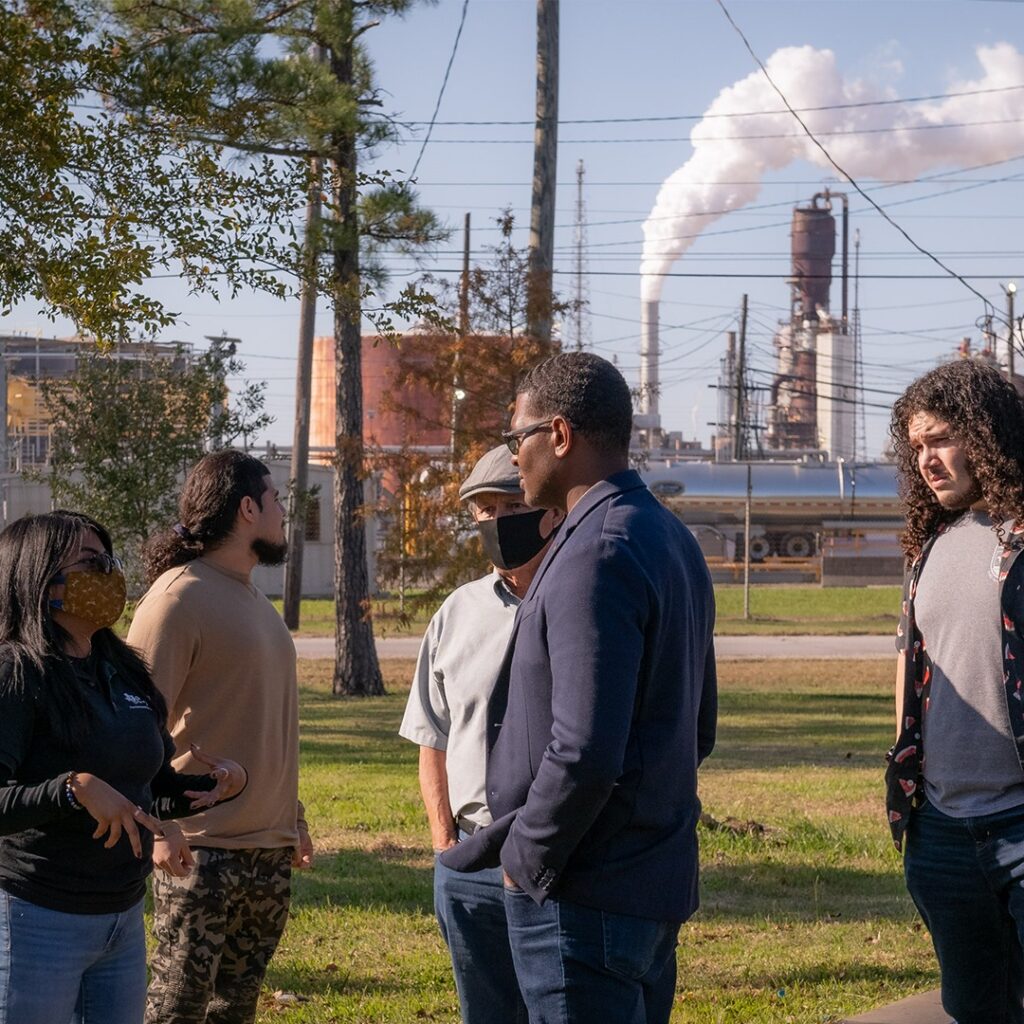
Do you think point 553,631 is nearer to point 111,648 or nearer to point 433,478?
point 111,648

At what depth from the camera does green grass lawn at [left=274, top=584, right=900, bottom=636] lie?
32375mm

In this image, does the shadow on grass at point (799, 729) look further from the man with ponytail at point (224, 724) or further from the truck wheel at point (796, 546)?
the truck wheel at point (796, 546)

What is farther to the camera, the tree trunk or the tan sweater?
the tree trunk

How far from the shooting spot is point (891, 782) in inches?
151

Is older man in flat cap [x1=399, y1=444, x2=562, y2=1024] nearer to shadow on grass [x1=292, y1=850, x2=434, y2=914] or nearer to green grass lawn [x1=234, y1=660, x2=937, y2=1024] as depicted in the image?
green grass lawn [x1=234, y1=660, x2=937, y2=1024]

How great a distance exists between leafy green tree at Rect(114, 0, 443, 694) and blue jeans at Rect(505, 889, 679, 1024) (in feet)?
21.3

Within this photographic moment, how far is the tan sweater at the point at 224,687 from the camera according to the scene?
13.6ft

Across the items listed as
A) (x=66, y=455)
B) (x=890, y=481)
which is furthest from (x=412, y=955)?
(x=890, y=481)

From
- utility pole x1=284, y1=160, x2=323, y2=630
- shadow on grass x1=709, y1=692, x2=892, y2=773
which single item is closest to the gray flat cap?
shadow on grass x1=709, y1=692, x2=892, y2=773

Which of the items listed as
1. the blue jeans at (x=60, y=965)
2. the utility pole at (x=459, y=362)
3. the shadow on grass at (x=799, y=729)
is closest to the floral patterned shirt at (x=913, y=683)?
the blue jeans at (x=60, y=965)

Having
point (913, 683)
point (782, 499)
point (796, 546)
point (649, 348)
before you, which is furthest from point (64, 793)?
point (649, 348)

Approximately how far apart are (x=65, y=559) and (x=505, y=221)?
48.5 ft

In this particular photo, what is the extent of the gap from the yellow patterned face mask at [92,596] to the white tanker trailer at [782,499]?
5263 centimetres

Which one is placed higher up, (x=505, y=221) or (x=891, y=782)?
(x=505, y=221)
